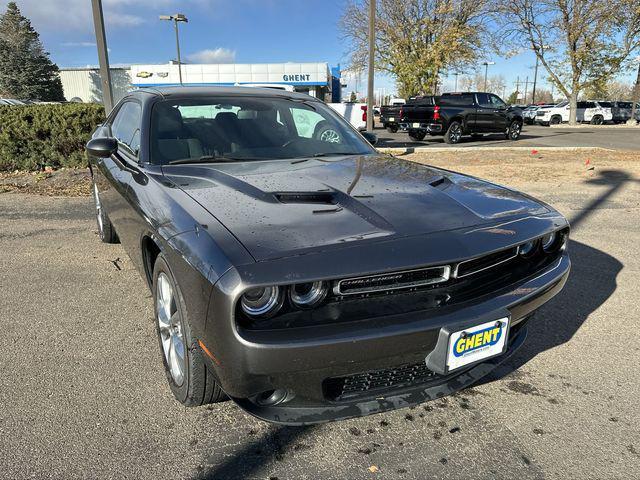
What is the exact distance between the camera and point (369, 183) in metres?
2.58

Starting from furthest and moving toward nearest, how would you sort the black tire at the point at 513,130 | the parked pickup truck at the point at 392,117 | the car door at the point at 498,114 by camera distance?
the parked pickup truck at the point at 392,117, the black tire at the point at 513,130, the car door at the point at 498,114

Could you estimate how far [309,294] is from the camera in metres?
1.85

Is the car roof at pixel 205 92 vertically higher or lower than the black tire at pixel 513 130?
higher

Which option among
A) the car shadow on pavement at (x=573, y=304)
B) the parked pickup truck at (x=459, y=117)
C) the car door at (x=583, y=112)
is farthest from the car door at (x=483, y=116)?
the car door at (x=583, y=112)

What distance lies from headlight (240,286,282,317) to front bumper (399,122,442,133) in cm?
1631

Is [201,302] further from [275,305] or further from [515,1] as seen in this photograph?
[515,1]

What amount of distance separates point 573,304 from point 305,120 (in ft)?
7.86

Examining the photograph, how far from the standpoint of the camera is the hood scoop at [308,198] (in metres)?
2.21

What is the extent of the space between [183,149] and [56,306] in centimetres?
164

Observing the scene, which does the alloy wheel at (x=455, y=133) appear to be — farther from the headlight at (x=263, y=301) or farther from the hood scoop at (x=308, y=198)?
the headlight at (x=263, y=301)

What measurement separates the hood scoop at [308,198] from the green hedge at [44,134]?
752cm

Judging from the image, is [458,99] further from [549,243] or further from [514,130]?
[549,243]

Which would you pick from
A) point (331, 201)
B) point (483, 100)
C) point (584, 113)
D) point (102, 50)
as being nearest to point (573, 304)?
point (331, 201)

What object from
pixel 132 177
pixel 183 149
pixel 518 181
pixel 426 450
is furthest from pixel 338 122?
pixel 518 181
